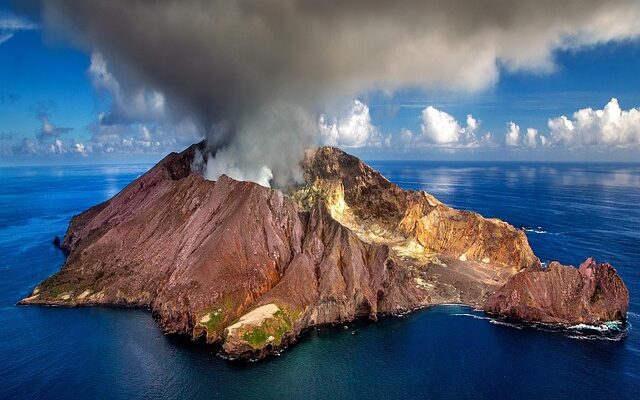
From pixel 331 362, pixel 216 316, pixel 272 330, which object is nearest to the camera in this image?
pixel 331 362

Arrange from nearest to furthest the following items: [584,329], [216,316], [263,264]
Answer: [216,316] → [584,329] → [263,264]

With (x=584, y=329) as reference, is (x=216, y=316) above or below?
above

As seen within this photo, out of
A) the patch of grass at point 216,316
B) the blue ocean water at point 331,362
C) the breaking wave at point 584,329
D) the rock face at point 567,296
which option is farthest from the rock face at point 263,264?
the blue ocean water at point 331,362

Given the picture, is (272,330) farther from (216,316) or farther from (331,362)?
(331,362)

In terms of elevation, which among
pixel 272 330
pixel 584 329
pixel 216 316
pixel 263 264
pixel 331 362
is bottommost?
pixel 584 329

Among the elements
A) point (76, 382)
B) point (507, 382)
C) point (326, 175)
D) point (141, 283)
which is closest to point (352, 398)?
point (507, 382)

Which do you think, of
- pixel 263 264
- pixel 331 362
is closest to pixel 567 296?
pixel 331 362

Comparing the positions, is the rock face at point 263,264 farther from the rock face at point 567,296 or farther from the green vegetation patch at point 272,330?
the rock face at point 567,296

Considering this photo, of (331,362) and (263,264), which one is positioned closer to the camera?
(331,362)
